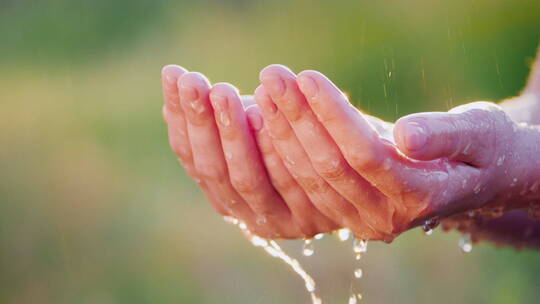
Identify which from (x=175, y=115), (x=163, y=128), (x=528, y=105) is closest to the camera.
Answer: (x=175, y=115)

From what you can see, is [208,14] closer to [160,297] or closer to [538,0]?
[538,0]

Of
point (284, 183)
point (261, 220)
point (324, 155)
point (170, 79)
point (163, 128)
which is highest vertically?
point (170, 79)

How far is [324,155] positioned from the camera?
125 cm

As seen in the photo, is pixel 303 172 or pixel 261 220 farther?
pixel 261 220

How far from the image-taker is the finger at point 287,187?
1.40m

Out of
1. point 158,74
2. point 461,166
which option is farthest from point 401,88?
point 461,166

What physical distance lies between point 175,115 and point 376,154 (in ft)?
1.49

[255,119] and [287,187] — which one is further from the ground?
[255,119]

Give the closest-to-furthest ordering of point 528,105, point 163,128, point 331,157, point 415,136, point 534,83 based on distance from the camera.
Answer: point 415,136, point 331,157, point 528,105, point 534,83, point 163,128

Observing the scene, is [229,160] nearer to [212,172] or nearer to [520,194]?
[212,172]

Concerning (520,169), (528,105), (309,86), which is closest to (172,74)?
(309,86)

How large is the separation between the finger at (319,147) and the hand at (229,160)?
0.14m

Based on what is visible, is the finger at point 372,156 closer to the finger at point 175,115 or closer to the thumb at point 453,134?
the thumb at point 453,134

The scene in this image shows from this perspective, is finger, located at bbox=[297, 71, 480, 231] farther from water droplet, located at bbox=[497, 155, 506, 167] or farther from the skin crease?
water droplet, located at bbox=[497, 155, 506, 167]
